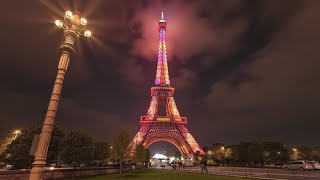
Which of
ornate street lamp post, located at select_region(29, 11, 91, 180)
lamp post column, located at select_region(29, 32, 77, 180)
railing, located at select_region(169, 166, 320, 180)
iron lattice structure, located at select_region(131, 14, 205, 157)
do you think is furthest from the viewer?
iron lattice structure, located at select_region(131, 14, 205, 157)

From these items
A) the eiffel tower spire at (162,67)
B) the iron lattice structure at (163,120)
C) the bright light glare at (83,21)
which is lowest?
the bright light glare at (83,21)

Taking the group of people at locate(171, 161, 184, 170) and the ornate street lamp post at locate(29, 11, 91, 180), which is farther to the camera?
the group of people at locate(171, 161, 184, 170)

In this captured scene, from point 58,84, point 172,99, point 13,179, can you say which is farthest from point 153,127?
point 58,84

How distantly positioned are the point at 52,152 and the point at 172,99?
2502 inches

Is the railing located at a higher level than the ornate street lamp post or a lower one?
lower

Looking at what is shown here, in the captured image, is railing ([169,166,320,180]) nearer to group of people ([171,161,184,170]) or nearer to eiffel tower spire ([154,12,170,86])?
group of people ([171,161,184,170])

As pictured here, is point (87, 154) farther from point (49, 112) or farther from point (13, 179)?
point (49, 112)

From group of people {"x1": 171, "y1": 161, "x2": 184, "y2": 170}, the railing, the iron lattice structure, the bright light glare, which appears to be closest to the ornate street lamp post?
the bright light glare

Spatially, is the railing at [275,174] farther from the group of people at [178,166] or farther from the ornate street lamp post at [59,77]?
the ornate street lamp post at [59,77]

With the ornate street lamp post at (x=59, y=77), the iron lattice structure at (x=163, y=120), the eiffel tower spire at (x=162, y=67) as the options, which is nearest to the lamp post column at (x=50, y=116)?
the ornate street lamp post at (x=59, y=77)

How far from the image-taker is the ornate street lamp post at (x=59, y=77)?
915cm

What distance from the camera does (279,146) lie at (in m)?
85.2

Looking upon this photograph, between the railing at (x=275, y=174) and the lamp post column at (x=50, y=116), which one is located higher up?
the lamp post column at (x=50, y=116)

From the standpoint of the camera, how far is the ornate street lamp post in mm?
9148
